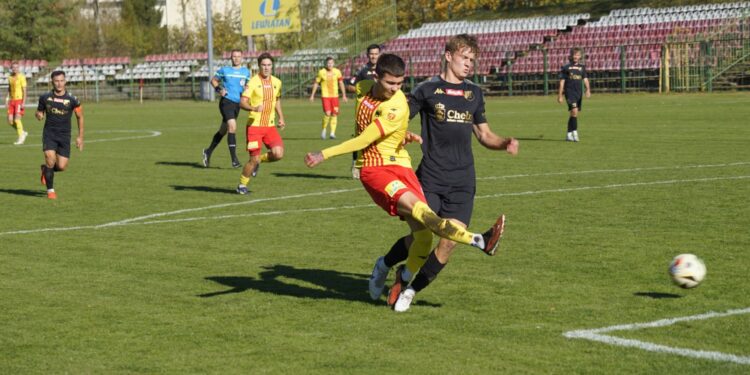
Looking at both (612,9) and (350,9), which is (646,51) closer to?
(612,9)

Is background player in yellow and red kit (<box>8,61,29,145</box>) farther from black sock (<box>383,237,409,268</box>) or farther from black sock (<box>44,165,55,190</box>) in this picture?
black sock (<box>383,237,409,268</box>)

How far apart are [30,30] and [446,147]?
89.0 metres

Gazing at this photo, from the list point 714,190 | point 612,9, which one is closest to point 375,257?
point 714,190

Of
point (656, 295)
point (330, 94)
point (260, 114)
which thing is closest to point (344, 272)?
point (656, 295)

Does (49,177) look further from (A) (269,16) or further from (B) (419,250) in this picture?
(A) (269,16)

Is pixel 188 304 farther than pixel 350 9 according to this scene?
No

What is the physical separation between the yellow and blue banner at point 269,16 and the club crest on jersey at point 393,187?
5851 cm

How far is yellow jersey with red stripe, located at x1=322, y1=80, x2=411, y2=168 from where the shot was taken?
8203 millimetres

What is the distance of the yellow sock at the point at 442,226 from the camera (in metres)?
7.77

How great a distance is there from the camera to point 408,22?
76.8m

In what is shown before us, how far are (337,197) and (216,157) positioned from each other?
889 cm

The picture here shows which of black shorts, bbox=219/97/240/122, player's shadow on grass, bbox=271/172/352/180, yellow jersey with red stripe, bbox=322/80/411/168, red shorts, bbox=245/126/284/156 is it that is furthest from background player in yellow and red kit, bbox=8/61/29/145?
yellow jersey with red stripe, bbox=322/80/411/168

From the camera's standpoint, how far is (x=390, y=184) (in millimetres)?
8227

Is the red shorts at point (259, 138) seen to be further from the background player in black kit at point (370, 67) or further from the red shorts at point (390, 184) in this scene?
the red shorts at point (390, 184)
